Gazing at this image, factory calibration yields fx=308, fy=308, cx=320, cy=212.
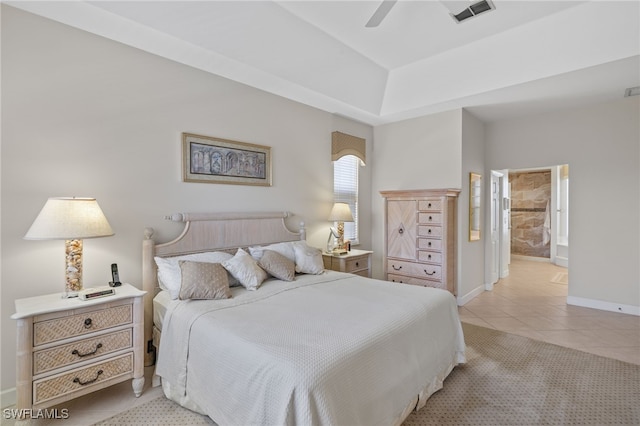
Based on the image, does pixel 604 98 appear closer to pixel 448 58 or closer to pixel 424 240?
pixel 448 58

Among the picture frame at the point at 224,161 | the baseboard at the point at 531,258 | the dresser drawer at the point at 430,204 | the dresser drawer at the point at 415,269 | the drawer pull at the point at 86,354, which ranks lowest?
the baseboard at the point at 531,258

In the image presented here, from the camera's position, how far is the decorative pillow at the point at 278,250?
3.18 m

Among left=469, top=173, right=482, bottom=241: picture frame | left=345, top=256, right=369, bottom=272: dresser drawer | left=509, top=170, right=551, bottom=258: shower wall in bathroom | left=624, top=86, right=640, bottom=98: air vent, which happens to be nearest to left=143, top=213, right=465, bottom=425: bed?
left=345, top=256, right=369, bottom=272: dresser drawer

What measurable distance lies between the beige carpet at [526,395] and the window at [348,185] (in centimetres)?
240

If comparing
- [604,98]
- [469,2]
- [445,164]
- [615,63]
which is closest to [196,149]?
[469,2]

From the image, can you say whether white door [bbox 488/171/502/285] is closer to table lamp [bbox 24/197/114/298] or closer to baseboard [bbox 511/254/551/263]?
baseboard [bbox 511/254/551/263]

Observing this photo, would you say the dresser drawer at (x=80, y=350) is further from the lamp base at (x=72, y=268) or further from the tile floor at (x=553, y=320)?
the tile floor at (x=553, y=320)

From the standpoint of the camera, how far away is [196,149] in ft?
10.1

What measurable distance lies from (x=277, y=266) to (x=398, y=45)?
2799 mm

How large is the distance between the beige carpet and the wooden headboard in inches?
37.6

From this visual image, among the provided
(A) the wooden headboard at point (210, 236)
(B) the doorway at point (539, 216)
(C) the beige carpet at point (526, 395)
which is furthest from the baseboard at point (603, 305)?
(A) the wooden headboard at point (210, 236)

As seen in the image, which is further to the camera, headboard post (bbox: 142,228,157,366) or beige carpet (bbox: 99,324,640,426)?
headboard post (bbox: 142,228,157,366)

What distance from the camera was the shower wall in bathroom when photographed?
8.12 metres

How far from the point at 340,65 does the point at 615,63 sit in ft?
8.83
